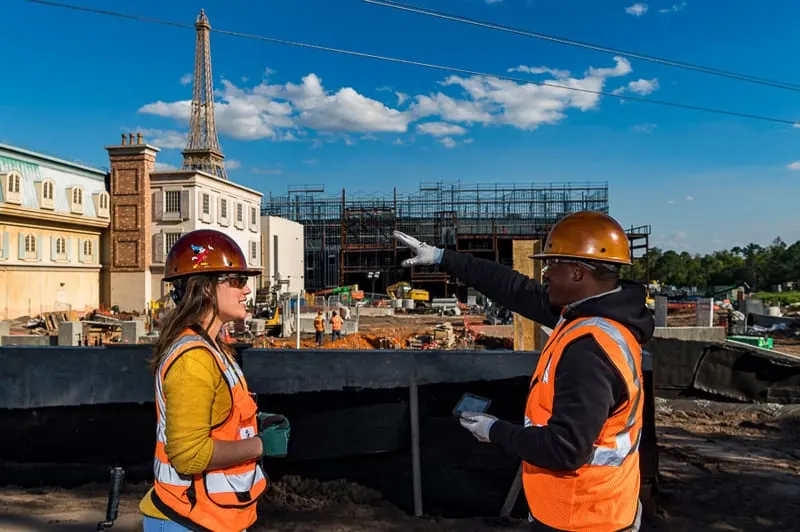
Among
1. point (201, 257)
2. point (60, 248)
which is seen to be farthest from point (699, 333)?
point (60, 248)

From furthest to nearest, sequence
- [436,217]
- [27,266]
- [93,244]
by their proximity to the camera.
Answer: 1. [436,217]
2. [93,244]
3. [27,266]

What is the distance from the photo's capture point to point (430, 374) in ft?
17.4

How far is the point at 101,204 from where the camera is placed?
3900 cm

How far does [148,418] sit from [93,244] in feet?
124

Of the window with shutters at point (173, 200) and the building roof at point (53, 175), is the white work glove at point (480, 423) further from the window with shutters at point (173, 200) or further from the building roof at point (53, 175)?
the window with shutters at point (173, 200)

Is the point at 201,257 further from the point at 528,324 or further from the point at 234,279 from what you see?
the point at 528,324

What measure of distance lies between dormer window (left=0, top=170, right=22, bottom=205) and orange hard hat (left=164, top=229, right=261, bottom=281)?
34743mm

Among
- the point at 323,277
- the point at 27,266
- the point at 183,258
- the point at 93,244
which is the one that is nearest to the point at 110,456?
the point at 183,258

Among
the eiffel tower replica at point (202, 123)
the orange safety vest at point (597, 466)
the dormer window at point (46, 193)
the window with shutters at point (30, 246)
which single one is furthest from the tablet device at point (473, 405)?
the eiffel tower replica at point (202, 123)

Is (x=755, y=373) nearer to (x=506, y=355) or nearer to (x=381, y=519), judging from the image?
(x=506, y=355)

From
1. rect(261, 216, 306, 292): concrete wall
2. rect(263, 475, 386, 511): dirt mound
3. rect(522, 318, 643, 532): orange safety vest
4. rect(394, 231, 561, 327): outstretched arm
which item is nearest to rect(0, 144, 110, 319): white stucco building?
rect(261, 216, 306, 292): concrete wall

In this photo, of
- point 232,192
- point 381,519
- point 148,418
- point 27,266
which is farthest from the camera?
point 232,192

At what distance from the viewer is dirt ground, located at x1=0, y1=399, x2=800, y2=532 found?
5082 millimetres

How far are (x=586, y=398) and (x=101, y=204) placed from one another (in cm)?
4189
